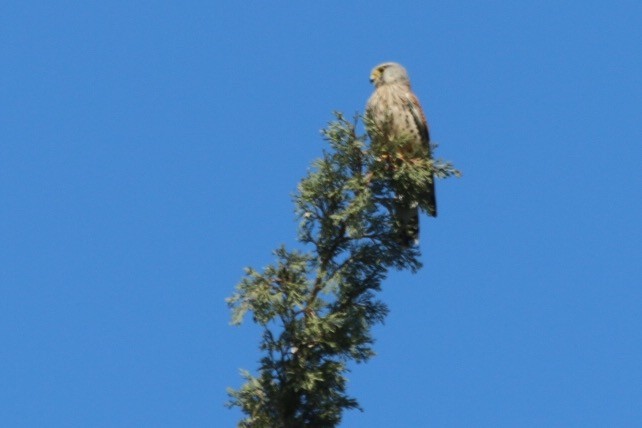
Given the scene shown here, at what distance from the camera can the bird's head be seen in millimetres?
7903

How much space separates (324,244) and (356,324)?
468 millimetres

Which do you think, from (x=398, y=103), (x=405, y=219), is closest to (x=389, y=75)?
(x=398, y=103)

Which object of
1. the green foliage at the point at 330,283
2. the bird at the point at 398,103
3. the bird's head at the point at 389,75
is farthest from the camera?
the bird's head at the point at 389,75

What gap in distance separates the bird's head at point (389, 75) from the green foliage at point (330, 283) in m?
3.78

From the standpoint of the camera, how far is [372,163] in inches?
160

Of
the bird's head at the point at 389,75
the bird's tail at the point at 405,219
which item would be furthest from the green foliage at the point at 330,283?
the bird's head at the point at 389,75

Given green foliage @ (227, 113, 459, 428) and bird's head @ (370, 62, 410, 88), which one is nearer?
green foliage @ (227, 113, 459, 428)

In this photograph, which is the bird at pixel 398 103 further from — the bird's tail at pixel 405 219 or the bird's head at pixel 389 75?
the bird's tail at pixel 405 219

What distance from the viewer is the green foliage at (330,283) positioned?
10.4ft

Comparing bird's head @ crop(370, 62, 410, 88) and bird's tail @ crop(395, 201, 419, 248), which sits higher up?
bird's head @ crop(370, 62, 410, 88)

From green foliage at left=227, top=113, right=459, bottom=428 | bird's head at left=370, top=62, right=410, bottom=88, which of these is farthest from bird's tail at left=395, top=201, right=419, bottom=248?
bird's head at left=370, top=62, right=410, bottom=88

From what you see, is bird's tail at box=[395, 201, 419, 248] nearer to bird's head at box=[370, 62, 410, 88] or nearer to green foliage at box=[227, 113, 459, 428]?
green foliage at box=[227, 113, 459, 428]

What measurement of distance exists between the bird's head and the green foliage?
378 cm

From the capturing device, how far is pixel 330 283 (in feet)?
11.4
